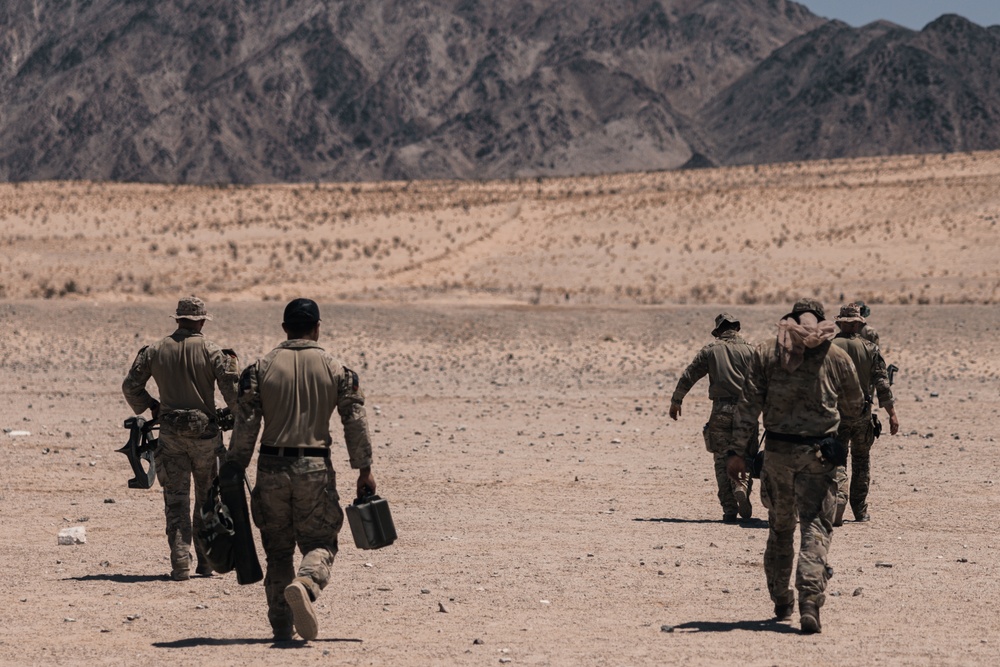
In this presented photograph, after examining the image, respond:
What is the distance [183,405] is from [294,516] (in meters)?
2.17

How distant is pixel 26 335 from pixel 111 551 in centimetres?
2051

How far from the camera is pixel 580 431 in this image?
58.9 feet

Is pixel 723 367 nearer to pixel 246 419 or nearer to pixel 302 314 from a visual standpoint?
pixel 302 314

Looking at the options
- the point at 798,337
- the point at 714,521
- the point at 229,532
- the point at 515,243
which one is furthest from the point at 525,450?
the point at 515,243

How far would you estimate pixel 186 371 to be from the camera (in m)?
9.20

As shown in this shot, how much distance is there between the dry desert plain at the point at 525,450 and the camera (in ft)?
25.8

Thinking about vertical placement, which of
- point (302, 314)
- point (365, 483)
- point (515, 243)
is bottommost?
point (365, 483)

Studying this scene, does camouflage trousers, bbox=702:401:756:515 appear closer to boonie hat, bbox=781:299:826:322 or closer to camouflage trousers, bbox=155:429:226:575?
boonie hat, bbox=781:299:826:322

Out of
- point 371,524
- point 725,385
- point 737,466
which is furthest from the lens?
point 725,385

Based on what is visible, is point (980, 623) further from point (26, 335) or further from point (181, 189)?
point (181, 189)

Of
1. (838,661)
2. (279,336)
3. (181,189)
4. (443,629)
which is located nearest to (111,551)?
(443,629)

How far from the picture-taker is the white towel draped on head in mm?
7703

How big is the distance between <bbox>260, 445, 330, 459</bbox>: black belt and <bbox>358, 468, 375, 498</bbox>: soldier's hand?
25cm

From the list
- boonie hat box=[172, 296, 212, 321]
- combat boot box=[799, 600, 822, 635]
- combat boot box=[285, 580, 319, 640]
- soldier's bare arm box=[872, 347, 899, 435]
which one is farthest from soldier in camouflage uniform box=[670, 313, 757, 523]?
combat boot box=[285, 580, 319, 640]
